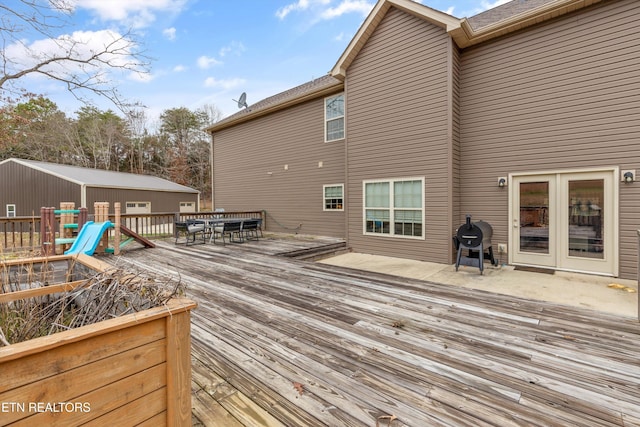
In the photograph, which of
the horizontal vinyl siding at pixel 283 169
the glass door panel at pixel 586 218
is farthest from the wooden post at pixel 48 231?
the glass door panel at pixel 586 218

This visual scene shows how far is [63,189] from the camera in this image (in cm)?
1388

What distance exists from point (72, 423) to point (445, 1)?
955cm

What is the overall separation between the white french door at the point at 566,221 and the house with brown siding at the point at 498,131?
0.02m

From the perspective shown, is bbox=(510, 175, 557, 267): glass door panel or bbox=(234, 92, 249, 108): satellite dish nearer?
bbox=(510, 175, 557, 267): glass door panel

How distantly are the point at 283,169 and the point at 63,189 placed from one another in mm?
12028

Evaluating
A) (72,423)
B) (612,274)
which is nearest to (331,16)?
(612,274)

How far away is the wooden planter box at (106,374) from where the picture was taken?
36.7 inches

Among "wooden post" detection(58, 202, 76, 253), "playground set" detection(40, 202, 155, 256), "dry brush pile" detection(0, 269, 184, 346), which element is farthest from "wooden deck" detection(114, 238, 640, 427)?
"wooden post" detection(58, 202, 76, 253)

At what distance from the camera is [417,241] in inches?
252

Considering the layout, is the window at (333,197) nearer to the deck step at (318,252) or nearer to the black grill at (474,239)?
the deck step at (318,252)

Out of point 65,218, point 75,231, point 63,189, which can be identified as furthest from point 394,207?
point 63,189

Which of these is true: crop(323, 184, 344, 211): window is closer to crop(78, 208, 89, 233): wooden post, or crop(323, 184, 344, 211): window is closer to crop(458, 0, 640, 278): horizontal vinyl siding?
crop(458, 0, 640, 278): horizontal vinyl siding

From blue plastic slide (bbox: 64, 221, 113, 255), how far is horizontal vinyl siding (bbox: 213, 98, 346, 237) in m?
5.41

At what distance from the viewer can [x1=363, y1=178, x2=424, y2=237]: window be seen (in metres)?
6.40
